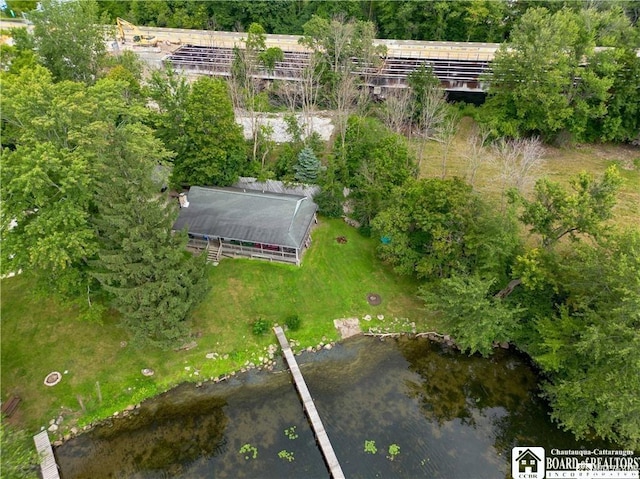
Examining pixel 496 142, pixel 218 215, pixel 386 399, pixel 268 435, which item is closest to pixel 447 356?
pixel 386 399

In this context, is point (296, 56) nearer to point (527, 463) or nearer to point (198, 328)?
point (198, 328)

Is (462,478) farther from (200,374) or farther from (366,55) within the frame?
(366,55)

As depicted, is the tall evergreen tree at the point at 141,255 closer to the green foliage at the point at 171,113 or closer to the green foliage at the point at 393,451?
the green foliage at the point at 171,113

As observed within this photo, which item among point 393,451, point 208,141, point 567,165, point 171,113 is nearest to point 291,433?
point 393,451

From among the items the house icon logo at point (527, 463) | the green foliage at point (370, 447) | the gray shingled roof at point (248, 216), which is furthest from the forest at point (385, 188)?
the green foliage at point (370, 447)

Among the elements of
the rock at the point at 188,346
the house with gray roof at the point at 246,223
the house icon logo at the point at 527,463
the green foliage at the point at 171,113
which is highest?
the green foliage at the point at 171,113

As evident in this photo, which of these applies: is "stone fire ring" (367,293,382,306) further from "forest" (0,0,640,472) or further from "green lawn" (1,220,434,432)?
"forest" (0,0,640,472)

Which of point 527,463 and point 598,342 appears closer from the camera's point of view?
point 598,342

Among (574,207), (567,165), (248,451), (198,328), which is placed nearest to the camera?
(248,451)
